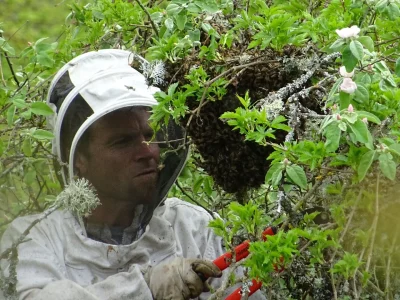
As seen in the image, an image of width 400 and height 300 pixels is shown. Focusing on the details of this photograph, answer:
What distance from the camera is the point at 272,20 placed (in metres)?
2.16

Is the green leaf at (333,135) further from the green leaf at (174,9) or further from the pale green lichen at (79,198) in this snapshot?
the pale green lichen at (79,198)

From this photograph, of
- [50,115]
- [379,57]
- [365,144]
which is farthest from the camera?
[50,115]

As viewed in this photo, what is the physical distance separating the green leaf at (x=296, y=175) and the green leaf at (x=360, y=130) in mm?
212

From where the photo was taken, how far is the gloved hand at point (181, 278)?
2.50 meters

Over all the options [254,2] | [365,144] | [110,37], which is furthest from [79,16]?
[365,144]

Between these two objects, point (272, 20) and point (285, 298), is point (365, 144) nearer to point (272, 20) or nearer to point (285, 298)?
point (272, 20)

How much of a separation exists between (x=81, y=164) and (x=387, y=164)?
1.27m

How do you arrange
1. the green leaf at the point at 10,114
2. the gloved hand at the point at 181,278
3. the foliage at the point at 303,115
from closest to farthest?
the foliage at the point at 303,115 < the gloved hand at the point at 181,278 < the green leaf at the point at 10,114

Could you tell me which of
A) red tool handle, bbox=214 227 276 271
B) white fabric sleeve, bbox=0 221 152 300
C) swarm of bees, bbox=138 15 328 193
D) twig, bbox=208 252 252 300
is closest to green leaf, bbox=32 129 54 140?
white fabric sleeve, bbox=0 221 152 300

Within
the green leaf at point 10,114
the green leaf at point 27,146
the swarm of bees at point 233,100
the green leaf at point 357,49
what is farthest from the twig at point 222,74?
the green leaf at point 27,146

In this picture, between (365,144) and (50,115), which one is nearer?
(365,144)

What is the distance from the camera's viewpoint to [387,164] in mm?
1813

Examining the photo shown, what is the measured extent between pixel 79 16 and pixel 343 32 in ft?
4.74

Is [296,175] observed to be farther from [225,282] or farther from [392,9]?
[392,9]
